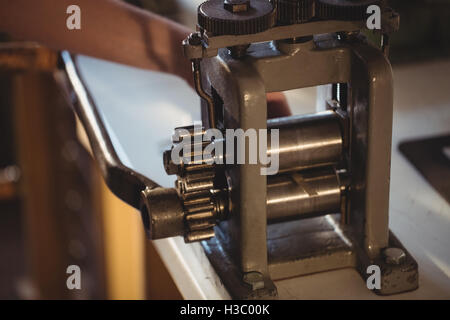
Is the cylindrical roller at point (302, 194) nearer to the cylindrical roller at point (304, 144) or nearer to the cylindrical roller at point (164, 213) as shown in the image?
the cylindrical roller at point (304, 144)

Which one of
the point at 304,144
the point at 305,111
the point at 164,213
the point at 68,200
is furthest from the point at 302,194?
the point at 68,200

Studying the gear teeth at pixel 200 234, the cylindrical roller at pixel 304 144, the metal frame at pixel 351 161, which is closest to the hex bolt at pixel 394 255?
the metal frame at pixel 351 161

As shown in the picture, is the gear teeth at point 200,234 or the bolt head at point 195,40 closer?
the bolt head at point 195,40

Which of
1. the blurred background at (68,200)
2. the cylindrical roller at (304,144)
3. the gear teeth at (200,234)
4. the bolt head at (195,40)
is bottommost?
the blurred background at (68,200)

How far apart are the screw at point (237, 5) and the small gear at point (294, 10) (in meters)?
0.04

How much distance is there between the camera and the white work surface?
110 cm

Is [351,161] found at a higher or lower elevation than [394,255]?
higher

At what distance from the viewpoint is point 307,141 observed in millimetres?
1072

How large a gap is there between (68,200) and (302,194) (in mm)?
2459

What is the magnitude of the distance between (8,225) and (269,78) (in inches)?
147

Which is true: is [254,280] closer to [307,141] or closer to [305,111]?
[307,141]

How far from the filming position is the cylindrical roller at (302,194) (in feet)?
3.56

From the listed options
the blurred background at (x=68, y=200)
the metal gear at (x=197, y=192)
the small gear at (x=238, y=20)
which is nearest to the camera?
the small gear at (x=238, y=20)
